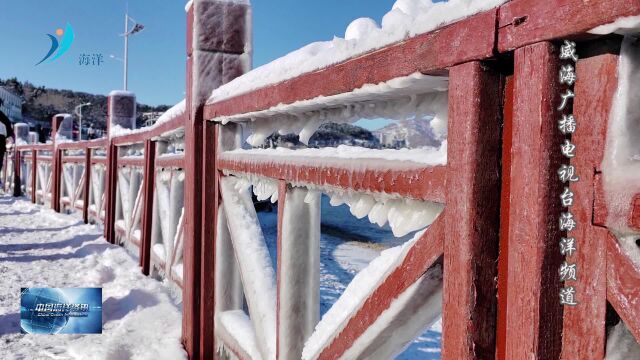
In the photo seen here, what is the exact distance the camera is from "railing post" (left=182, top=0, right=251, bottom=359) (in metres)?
2.53

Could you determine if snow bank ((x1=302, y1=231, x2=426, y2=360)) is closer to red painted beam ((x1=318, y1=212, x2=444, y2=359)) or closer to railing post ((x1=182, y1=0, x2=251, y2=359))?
red painted beam ((x1=318, y1=212, x2=444, y2=359))

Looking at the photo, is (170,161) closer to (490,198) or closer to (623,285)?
(490,198)

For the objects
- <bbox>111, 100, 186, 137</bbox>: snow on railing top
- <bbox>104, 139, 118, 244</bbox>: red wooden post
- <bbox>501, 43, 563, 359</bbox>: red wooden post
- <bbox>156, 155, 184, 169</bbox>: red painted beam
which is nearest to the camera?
<bbox>501, 43, 563, 359</bbox>: red wooden post

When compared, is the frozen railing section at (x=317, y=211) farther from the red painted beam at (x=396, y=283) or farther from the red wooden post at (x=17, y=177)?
the red wooden post at (x=17, y=177)

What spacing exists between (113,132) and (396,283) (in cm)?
574

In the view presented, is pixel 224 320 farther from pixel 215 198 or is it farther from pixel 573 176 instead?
pixel 573 176

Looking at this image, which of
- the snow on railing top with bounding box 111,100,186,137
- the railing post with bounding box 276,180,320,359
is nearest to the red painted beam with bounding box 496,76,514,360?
the railing post with bounding box 276,180,320,359

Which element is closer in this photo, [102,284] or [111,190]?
[102,284]

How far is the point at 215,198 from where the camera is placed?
252 cm

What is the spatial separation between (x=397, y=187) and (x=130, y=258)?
14.7ft


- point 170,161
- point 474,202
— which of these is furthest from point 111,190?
point 474,202

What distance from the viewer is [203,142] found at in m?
2.57

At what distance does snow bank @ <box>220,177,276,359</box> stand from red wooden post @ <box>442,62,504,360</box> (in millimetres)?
1096

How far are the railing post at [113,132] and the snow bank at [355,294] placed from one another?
516 cm
